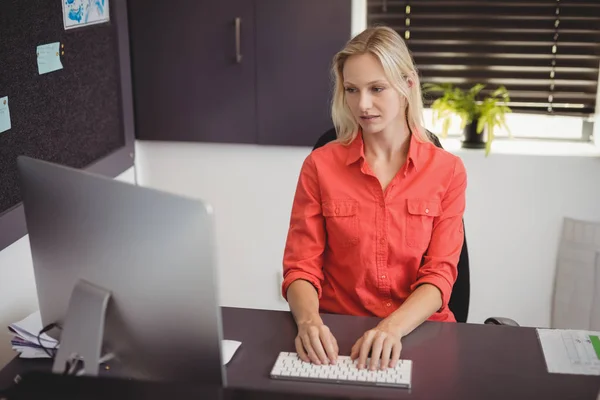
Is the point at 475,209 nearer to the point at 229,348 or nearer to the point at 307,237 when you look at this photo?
the point at 307,237

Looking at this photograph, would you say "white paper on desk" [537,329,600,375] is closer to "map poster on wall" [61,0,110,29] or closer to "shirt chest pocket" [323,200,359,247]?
"shirt chest pocket" [323,200,359,247]

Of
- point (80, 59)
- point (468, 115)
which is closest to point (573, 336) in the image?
point (468, 115)

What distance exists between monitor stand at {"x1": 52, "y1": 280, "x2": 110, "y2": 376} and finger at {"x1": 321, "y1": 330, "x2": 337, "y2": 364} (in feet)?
1.61

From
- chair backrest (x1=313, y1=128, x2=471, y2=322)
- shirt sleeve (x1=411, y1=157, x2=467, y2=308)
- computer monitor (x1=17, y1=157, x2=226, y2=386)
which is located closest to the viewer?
computer monitor (x1=17, y1=157, x2=226, y2=386)

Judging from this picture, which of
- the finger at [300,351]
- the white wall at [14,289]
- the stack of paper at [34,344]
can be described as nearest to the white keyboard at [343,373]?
the finger at [300,351]

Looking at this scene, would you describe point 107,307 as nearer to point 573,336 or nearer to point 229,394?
point 229,394

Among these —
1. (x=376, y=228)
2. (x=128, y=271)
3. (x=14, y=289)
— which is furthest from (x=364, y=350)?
(x=14, y=289)

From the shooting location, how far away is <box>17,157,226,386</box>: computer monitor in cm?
118

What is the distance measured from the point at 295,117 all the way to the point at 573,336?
1.54 metres

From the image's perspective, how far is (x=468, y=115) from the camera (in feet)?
9.63

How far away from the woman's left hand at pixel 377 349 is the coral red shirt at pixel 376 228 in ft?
1.05

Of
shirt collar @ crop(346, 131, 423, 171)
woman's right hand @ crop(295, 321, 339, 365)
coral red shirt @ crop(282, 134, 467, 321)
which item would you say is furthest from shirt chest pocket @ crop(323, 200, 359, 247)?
woman's right hand @ crop(295, 321, 339, 365)

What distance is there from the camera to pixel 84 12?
8.52ft

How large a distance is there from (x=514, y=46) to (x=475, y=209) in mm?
631
